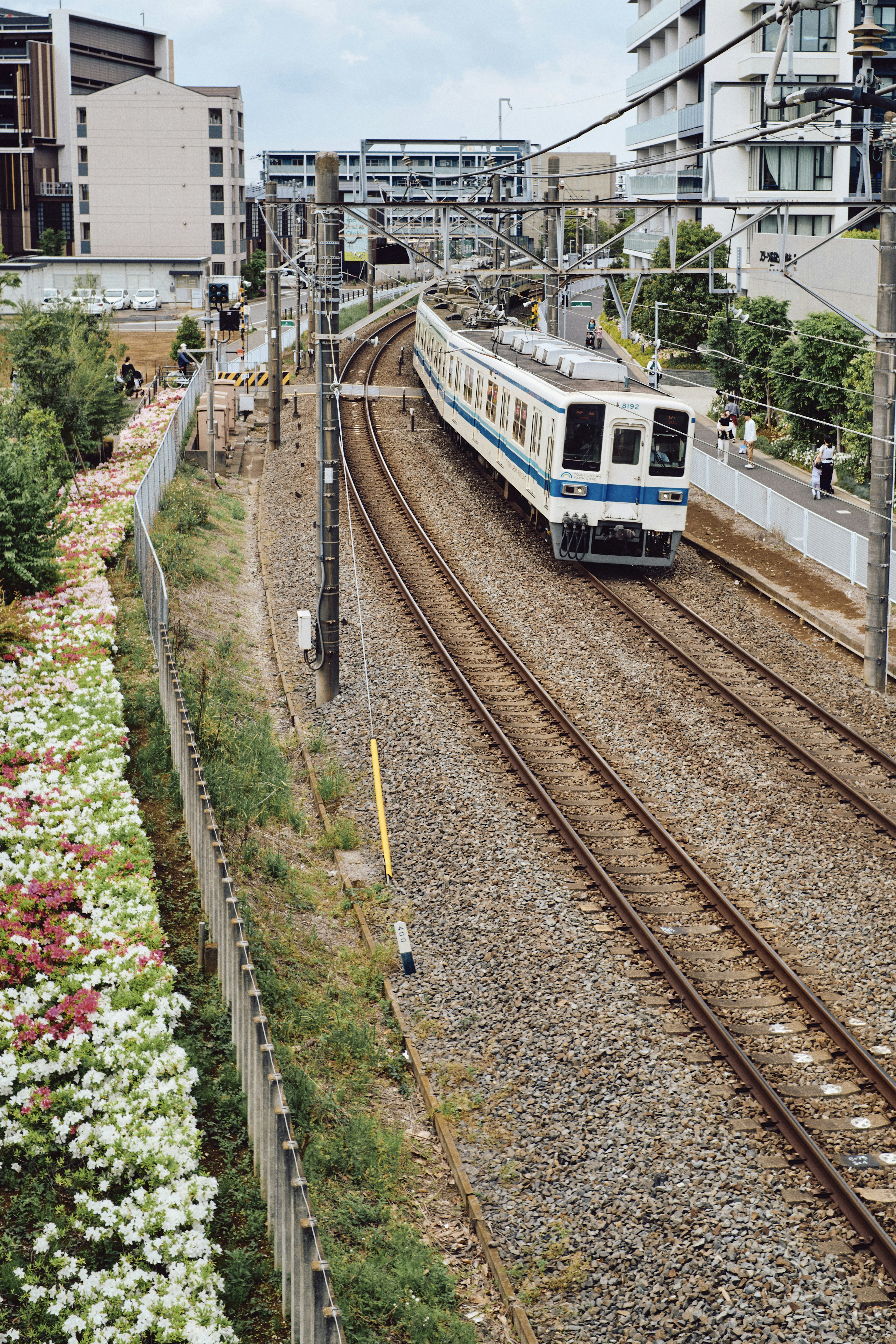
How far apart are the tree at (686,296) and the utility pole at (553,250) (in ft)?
43.3

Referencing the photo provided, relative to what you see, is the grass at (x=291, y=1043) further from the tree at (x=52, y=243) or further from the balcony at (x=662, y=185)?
the tree at (x=52, y=243)

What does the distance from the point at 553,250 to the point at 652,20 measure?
40.7m

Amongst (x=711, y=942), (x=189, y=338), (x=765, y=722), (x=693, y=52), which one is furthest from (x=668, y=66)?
(x=711, y=942)

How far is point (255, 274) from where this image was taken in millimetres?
89250

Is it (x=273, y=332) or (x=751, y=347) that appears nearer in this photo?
(x=751, y=347)

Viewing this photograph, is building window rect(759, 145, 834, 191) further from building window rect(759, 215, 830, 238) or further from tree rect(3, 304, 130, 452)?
tree rect(3, 304, 130, 452)

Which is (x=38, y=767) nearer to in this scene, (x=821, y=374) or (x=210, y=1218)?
(x=210, y=1218)

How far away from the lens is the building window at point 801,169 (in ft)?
153

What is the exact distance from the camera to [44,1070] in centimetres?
736

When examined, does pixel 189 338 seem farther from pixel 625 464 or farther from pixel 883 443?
pixel 883 443

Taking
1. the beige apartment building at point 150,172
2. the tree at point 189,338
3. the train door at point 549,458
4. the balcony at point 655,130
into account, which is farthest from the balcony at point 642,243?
the beige apartment building at point 150,172

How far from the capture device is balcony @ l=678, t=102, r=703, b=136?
54469 millimetres

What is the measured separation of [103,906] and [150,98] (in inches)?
3447

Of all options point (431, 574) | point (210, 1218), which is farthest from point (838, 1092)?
point (431, 574)
